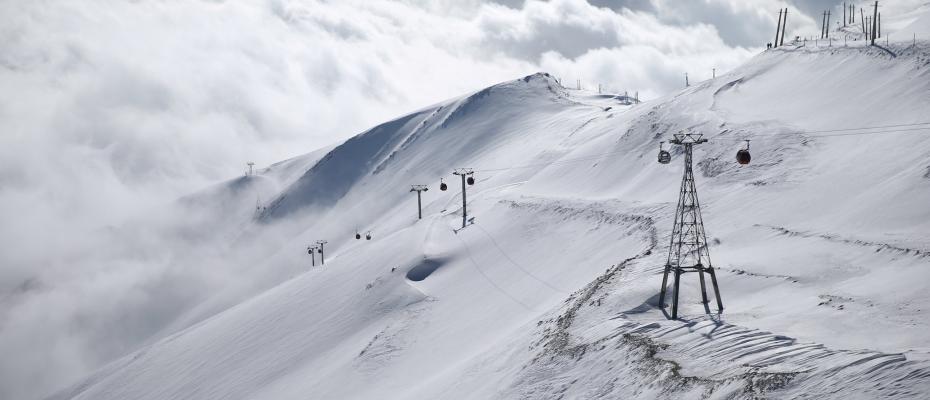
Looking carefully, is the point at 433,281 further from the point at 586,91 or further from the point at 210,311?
the point at 586,91

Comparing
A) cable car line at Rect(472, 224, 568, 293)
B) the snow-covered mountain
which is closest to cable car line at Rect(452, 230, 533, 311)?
the snow-covered mountain

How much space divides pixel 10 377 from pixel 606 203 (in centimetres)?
15188

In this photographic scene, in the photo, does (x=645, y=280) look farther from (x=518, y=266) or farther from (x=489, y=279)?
(x=489, y=279)

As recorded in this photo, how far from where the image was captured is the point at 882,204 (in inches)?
1484

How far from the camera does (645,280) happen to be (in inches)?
1417

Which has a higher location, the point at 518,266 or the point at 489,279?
the point at 518,266

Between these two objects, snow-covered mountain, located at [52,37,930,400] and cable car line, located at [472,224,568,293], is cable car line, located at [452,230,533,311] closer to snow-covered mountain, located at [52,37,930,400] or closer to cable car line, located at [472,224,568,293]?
snow-covered mountain, located at [52,37,930,400]

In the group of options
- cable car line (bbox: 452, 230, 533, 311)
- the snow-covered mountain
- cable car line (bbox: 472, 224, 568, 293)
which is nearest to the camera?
the snow-covered mountain

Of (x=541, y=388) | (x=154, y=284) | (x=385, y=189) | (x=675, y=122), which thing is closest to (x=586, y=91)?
(x=385, y=189)

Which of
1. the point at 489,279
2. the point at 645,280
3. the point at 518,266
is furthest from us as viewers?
the point at 518,266

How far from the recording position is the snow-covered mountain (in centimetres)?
2594

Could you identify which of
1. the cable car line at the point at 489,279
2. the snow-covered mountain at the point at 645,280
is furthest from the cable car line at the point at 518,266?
the cable car line at the point at 489,279

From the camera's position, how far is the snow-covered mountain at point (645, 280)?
25.9m

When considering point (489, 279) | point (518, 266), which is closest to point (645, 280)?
point (518, 266)
